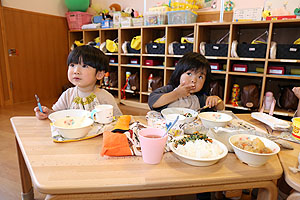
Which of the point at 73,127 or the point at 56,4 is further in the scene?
the point at 56,4

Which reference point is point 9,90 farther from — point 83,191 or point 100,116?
point 83,191

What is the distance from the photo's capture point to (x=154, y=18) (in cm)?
315

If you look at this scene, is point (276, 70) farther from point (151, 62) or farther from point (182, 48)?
point (151, 62)

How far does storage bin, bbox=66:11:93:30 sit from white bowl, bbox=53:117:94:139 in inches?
135

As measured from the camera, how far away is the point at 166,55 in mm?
3064

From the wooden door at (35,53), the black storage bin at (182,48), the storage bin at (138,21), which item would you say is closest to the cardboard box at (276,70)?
the black storage bin at (182,48)

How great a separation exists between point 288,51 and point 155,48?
1651 millimetres

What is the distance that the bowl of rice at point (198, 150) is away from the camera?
65 centimetres

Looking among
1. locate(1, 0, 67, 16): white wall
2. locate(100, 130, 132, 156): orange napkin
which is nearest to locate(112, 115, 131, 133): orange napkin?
locate(100, 130, 132, 156): orange napkin

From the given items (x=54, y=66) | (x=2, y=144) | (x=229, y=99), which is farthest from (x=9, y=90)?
(x=229, y=99)

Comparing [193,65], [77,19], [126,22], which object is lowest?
[193,65]

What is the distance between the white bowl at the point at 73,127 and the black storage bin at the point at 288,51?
2339 millimetres

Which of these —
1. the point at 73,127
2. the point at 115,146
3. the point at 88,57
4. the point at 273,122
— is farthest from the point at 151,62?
the point at 115,146

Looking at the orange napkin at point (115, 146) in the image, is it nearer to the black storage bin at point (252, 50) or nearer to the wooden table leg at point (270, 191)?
the wooden table leg at point (270, 191)
